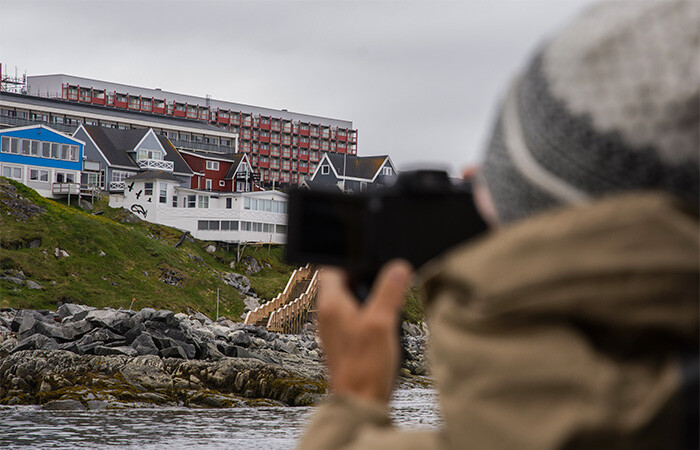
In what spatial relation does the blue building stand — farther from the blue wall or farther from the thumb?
the thumb

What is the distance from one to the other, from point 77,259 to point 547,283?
5403 cm

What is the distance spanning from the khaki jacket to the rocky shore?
21.1 m

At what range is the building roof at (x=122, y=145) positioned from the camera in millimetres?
83312

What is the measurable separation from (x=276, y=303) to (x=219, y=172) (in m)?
42.3

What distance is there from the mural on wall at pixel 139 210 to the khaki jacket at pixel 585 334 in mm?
72542

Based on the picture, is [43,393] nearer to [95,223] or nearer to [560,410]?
[560,410]

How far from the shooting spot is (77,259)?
52656mm

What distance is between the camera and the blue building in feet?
230

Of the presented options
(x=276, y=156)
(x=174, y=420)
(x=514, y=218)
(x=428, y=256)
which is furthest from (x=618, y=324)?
(x=276, y=156)

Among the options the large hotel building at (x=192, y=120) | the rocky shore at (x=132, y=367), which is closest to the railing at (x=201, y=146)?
the large hotel building at (x=192, y=120)

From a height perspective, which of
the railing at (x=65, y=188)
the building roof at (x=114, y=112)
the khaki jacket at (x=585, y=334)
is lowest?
the khaki jacket at (x=585, y=334)

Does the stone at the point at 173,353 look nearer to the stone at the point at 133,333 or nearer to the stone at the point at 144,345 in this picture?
the stone at the point at 144,345

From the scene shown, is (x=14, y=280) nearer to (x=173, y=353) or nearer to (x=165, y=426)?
(x=173, y=353)

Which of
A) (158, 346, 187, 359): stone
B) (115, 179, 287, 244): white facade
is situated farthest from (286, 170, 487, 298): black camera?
(115, 179, 287, 244): white facade
